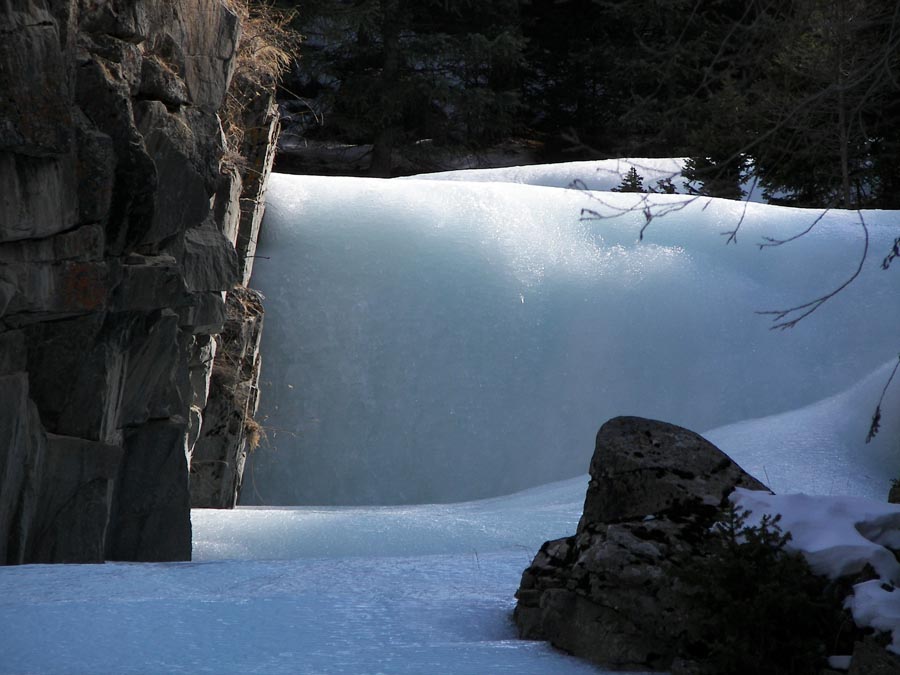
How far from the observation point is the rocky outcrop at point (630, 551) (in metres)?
2.81

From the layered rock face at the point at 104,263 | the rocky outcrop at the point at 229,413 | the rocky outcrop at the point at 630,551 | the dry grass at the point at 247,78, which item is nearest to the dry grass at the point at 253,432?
the rocky outcrop at the point at 229,413

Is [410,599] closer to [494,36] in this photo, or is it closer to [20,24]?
[20,24]

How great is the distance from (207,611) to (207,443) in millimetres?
5081

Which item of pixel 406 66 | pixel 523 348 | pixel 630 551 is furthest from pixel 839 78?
pixel 406 66

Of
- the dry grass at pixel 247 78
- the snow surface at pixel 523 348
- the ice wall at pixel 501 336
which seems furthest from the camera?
the ice wall at pixel 501 336

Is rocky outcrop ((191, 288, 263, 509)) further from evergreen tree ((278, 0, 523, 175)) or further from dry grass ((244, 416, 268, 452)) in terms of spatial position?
evergreen tree ((278, 0, 523, 175))

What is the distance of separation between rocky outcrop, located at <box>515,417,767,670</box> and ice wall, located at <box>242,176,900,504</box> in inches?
210

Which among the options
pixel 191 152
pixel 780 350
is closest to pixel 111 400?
pixel 191 152

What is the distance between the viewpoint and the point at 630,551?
2920 mm

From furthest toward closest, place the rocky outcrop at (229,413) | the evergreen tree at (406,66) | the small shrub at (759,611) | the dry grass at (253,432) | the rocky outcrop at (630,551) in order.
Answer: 1. the evergreen tree at (406,66)
2. the dry grass at (253,432)
3. the rocky outcrop at (229,413)
4. the rocky outcrop at (630,551)
5. the small shrub at (759,611)

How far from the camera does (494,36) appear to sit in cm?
1820

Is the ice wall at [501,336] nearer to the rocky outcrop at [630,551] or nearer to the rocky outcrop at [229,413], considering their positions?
the rocky outcrop at [229,413]

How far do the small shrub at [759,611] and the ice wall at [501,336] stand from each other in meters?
6.01

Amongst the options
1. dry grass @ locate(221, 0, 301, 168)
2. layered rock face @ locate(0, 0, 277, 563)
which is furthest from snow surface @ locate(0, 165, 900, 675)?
dry grass @ locate(221, 0, 301, 168)
